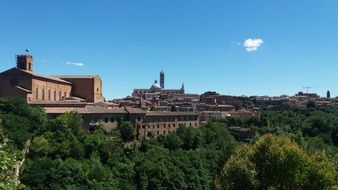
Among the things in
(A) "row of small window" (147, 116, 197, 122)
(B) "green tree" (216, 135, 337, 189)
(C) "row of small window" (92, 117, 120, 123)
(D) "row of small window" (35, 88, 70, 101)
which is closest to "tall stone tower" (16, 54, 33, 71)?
(D) "row of small window" (35, 88, 70, 101)

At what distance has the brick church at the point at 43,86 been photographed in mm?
47406

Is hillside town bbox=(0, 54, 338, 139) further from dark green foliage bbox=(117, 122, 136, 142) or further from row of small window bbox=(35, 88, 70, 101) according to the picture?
dark green foliage bbox=(117, 122, 136, 142)

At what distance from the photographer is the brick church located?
47406mm

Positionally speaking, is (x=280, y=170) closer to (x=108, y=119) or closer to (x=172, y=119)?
(x=108, y=119)

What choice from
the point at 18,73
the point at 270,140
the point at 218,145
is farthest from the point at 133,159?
the point at 270,140

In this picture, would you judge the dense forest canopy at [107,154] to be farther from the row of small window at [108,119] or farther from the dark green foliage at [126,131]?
the row of small window at [108,119]

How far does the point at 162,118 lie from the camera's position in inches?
2016

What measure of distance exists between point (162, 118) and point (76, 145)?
1609cm

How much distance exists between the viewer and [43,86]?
50.1m

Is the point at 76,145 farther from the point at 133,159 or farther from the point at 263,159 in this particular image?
the point at 263,159

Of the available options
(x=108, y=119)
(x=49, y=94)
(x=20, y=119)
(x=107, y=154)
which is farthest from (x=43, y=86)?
(x=107, y=154)

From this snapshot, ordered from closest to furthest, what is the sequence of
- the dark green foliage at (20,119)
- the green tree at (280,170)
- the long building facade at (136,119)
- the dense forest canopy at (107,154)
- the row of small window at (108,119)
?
the green tree at (280,170)
the dense forest canopy at (107,154)
the dark green foliage at (20,119)
the long building facade at (136,119)
the row of small window at (108,119)

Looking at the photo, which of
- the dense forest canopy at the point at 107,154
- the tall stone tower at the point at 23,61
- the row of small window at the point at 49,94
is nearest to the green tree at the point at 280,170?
the dense forest canopy at the point at 107,154

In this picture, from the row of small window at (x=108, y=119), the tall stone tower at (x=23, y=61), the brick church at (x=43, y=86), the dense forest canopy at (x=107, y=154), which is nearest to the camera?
the dense forest canopy at (x=107, y=154)
